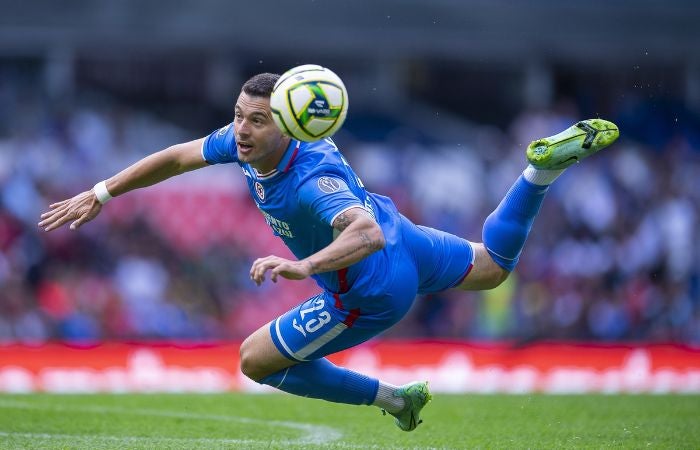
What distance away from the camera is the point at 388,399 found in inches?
343

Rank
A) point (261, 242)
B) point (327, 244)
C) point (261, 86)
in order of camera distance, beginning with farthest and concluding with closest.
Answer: point (261, 242)
point (327, 244)
point (261, 86)

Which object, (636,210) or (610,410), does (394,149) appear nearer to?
(636,210)

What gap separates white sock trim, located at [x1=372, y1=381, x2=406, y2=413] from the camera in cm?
869

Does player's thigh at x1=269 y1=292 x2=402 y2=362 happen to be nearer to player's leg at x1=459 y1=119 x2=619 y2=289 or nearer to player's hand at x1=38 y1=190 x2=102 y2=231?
player's leg at x1=459 y1=119 x2=619 y2=289

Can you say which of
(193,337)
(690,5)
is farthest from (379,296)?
(690,5)

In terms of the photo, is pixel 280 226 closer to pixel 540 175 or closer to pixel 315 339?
pixel 315 339

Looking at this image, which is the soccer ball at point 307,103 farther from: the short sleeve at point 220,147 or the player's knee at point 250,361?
the player's knee at point 250,361

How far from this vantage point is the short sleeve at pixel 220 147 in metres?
8.28

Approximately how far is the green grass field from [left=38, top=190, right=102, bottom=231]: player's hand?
1654mm

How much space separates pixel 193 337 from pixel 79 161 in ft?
11.6

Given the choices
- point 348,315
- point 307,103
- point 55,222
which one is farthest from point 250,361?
point 307,103

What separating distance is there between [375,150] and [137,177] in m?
12.5

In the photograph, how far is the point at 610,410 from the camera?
37.3 feet

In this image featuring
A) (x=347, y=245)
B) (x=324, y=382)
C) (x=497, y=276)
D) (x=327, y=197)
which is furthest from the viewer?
(x=497, y=276)
